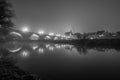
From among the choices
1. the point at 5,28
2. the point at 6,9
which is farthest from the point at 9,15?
the point at 5,28

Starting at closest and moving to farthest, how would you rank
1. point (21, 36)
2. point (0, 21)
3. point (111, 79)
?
point (111, 79)
point (0, 21)
point (21, 36)

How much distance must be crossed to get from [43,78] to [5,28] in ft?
25.4

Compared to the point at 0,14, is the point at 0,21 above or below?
below

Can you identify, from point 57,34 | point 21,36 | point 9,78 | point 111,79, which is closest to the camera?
point 9,78

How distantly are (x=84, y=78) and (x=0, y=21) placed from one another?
437 inches

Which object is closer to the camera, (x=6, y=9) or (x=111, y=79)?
(x=111, y=79)

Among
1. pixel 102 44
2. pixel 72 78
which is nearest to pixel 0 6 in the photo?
pixel 72 78

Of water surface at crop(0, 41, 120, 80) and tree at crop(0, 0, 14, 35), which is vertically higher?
tree at crop(0, 0, 14, 35)

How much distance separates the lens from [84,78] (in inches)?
330

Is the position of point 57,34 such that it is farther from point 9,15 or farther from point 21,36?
point 9,15

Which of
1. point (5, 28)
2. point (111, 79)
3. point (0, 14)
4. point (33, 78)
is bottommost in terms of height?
point (111, 79)

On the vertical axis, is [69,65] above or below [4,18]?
below

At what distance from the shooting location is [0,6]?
1171 cm

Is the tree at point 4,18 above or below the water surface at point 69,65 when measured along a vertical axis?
above
